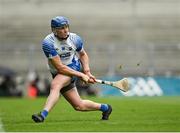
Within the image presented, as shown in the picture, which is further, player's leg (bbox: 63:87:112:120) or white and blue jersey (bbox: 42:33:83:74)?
player's leg (bbox: 63:87:112:120)

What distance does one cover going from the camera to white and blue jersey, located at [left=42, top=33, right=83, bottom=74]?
43.6 feet

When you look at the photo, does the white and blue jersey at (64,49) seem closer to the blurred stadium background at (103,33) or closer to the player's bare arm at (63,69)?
the player's bare arm at (63,69)

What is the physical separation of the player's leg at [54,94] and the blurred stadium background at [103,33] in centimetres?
1898

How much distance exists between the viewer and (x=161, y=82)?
98.3ft

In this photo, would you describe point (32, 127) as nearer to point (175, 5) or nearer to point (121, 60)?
point (121, 60)

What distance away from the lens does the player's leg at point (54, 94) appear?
12.8 meters

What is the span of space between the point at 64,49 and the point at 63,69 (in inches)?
14.6

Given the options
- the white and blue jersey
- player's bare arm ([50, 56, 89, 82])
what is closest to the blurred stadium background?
the white and blue jersey

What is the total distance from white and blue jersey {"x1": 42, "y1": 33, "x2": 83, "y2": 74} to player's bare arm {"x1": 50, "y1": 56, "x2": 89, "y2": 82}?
0.09 metres

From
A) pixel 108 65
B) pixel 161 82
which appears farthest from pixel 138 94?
pixel 108 65

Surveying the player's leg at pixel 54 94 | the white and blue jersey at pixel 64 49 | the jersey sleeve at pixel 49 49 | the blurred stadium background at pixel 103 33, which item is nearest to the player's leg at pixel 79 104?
the player's leg at pixel 54 94

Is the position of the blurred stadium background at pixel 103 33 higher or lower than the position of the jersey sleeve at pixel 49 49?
lower

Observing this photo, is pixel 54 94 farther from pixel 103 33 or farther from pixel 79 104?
pixel 103 33

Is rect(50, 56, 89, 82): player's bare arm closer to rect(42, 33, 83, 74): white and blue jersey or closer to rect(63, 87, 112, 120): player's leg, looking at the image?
rect(42, 33, 83, 74): white and blue jersey
